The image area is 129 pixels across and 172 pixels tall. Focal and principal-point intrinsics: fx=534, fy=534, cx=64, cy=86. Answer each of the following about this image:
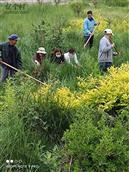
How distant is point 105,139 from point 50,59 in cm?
594

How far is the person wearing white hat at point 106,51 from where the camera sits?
36.6ft

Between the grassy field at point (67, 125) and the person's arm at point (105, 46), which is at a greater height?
the person's arm at point (105, 46)

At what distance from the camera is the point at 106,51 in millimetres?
11227

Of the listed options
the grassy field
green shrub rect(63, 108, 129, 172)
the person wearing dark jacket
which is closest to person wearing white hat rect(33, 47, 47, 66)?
the person wearing dark jacket

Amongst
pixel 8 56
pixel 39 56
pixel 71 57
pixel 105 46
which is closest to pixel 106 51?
pixel 105 46

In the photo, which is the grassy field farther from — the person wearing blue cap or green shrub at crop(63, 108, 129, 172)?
the person wearing blue cap

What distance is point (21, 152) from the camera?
6312mm

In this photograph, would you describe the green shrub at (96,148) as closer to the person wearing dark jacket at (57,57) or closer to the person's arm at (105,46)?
the person's arm at (105,46)

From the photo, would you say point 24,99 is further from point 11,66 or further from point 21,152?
point 11,66

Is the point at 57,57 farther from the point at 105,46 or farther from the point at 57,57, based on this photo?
the point at 105,46

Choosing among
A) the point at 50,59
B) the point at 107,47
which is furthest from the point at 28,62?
the point at 107,47

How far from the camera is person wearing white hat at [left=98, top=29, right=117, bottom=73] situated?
11.1 meters

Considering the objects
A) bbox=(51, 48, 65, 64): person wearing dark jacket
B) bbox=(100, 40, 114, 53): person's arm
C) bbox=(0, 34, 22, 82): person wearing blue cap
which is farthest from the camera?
bbox=(51, 48, 65, 64): person wearing dark jacket

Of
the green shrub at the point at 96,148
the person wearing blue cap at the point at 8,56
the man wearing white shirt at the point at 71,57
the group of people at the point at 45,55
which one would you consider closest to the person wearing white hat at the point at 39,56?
the group of people at the point at 45,55
